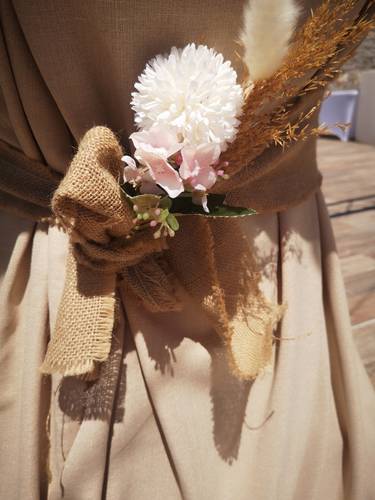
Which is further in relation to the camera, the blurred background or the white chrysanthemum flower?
the blurred background

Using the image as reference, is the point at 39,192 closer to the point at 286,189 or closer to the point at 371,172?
the point at 286,189

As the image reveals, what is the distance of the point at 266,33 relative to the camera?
19.5 inches

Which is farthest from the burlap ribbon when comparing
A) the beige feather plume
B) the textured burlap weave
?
the beige feather plume

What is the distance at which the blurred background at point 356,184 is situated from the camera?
4.60 ft

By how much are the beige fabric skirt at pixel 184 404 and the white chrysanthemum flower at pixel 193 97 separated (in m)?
0.29

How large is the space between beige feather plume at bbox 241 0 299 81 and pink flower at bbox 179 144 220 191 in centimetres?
13

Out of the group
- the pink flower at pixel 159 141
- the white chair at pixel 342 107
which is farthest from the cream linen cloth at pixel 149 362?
the white chair at pixel 342 107

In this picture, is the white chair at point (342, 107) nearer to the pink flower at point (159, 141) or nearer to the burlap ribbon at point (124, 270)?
the burlap ribbon at point (124, 270)

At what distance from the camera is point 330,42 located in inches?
20.1

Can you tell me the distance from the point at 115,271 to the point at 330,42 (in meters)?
0.44

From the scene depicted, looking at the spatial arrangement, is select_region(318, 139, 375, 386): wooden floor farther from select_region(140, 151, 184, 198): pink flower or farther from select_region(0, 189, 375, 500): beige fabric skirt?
select_region(140, 151, 184, 198): pink flower

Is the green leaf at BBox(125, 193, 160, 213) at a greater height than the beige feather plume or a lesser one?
lesser

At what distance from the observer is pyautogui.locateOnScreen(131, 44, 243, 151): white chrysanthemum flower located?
481 mm

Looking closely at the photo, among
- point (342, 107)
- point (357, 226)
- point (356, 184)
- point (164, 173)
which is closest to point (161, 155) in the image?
point (164, 173)
